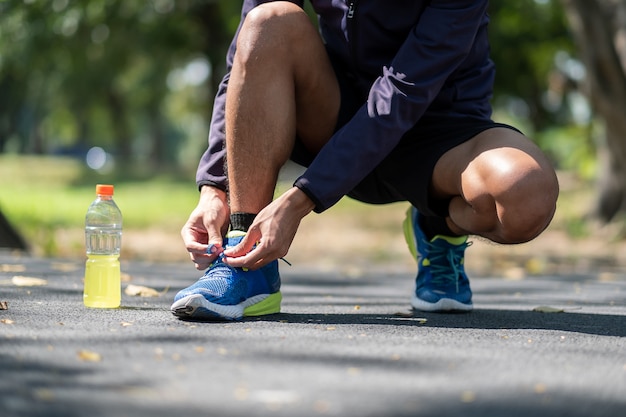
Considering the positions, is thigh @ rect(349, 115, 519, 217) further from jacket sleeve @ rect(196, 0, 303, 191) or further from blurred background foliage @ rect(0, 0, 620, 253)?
blurred background foliage @ rect(0, 0, 620, 253)

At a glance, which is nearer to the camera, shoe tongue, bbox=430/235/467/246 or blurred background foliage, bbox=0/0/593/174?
shoe tongue, bbox=430/235/467/246

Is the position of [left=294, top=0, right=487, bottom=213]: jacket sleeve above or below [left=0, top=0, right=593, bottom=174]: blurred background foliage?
below

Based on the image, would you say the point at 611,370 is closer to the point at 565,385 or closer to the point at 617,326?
the point at 565,385

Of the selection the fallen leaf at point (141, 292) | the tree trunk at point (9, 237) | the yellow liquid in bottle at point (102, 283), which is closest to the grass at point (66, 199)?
the tree trunk at point (9, 237)

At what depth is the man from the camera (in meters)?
2.85

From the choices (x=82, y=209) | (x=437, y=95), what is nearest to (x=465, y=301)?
(x=437, y=95)

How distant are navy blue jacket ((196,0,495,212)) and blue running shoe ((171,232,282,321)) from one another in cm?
34

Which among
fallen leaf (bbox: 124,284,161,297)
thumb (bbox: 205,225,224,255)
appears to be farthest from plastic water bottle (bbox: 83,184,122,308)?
thumb (bbox: 205,225,224,255)

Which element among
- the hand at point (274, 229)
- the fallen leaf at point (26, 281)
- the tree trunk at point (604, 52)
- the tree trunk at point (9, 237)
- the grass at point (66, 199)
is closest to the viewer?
the hand at point (274, 229)

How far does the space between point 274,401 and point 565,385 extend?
2.18ft

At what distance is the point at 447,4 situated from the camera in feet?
9.92

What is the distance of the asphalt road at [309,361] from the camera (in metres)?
1.77

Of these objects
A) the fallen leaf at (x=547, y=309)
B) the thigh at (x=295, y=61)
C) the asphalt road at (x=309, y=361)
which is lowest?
the asphalt road at (x=309, y=361)

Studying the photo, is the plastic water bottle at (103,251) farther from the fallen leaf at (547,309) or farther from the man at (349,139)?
the fallen leaf at (547,309)
